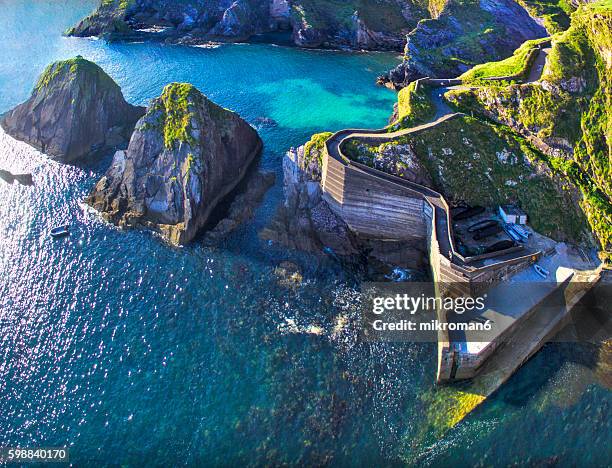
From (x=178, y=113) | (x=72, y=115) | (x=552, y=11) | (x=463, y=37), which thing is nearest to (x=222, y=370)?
(x=178, y=113)

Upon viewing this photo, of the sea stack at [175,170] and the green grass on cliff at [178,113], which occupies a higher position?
the green grass on cliff at [178,113]

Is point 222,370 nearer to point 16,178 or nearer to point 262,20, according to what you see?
point 16,178

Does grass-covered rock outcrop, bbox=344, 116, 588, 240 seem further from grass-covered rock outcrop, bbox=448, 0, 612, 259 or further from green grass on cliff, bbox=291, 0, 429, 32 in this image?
green grass on cliff, bbox=291, 0, 429, 32

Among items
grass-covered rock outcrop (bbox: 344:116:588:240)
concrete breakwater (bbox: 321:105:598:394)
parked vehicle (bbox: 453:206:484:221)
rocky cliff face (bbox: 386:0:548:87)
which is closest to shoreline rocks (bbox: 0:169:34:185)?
concrete breakwater (bbox: 321:105:598:394)

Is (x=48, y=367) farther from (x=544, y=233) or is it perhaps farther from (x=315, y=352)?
(x=544, y=233)

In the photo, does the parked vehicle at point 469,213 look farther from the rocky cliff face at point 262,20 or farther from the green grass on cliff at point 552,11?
the rocky cliff face at point 262,20

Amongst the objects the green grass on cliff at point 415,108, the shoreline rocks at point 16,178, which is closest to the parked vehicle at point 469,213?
the green grass on cliff at point 415,108
